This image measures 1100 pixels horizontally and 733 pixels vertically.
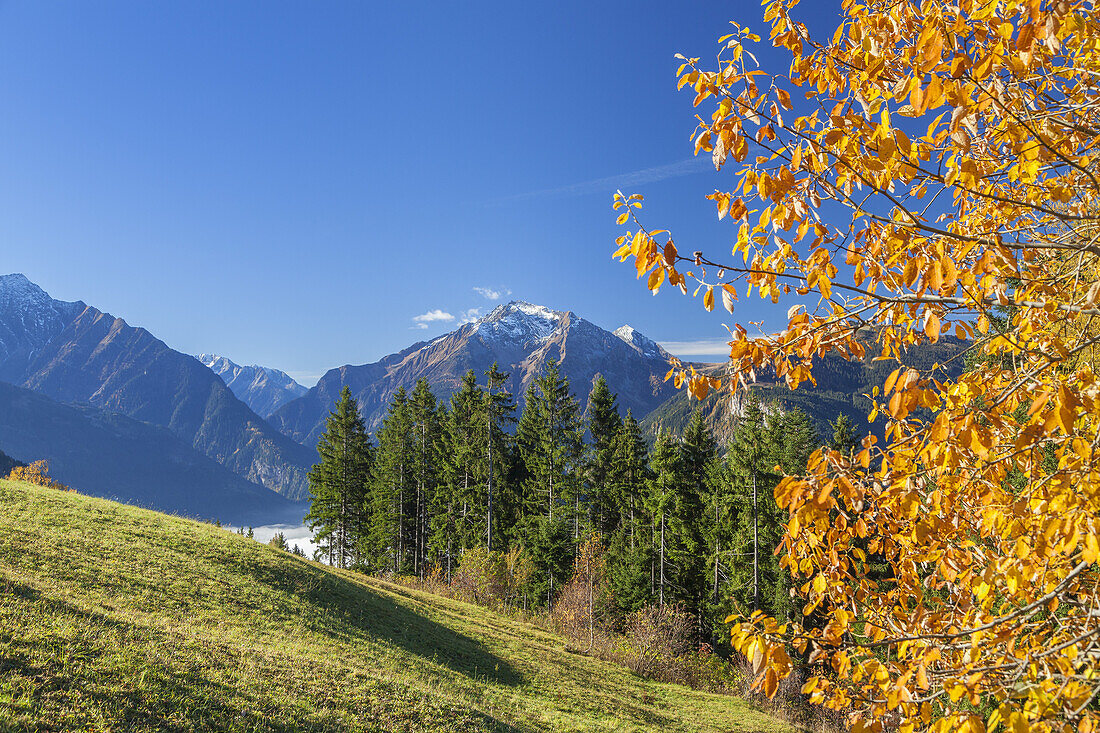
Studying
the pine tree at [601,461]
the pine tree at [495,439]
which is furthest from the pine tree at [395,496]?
the pine tree at [601,461]

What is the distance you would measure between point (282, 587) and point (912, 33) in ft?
53.7

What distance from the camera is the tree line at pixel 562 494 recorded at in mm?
25797

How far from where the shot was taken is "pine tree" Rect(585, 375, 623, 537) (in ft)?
112

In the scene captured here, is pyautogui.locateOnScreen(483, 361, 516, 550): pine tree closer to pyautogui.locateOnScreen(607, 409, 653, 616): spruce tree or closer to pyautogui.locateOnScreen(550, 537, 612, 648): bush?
pyautogui.locateOnScreen(607, 409, 653, 616): spruce tree

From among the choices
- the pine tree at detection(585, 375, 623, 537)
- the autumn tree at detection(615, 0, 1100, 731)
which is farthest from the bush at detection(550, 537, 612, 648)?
the autumn tree at detection(615, 0, 1100, 731)

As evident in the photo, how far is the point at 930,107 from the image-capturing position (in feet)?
5.31

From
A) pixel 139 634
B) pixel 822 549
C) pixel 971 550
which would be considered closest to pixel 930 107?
pixel 822 549

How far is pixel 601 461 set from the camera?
→ 34094 millimetres

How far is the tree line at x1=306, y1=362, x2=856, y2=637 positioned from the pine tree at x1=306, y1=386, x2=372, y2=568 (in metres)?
0.12

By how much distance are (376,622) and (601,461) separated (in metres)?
21.3

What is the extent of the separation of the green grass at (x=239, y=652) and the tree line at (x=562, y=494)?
886cm

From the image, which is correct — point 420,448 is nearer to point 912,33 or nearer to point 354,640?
point 354,640

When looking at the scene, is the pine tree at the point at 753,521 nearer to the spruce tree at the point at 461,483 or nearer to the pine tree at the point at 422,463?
the spruce tree at the point at 461,483

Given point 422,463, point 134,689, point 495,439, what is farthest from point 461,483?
point 134,689
